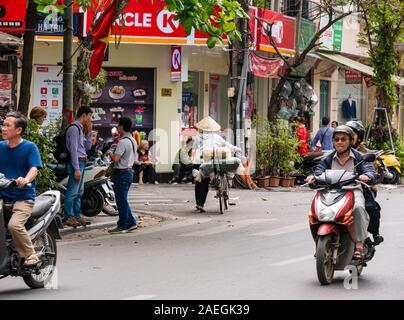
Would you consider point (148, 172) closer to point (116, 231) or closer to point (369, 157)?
point (116, 231)

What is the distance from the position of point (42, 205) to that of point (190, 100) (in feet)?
68.1

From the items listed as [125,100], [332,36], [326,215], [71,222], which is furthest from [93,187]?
[332,36]

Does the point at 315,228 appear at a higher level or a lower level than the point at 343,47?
lower

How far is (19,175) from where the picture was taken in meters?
9.84

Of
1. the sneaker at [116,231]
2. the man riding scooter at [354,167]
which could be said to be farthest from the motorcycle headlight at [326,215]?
the sneaker at [116,231]

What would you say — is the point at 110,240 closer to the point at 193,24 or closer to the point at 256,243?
the point at 256,243

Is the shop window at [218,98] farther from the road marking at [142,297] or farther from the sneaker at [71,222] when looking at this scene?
the road marking at [142,297]

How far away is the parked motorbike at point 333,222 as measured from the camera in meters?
10.2

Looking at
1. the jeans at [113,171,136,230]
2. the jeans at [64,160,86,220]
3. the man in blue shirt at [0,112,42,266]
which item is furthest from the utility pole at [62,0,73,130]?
the man in blue shirt at [0,112,42,266]

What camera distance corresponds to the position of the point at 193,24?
14.2 m

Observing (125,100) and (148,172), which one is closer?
(148,172)

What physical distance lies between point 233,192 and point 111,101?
521 cm
